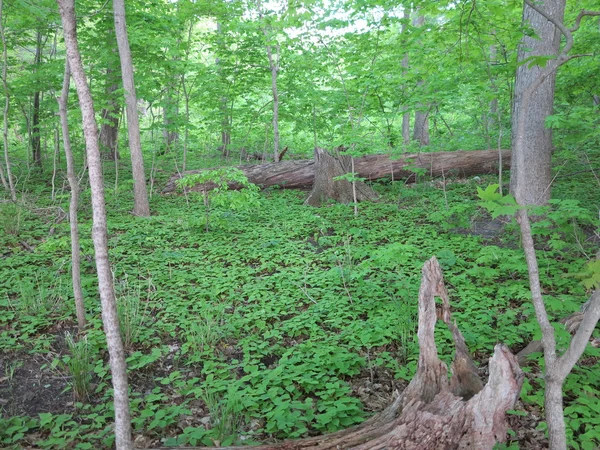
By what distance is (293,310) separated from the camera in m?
4.25

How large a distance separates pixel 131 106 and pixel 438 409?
7425 millimetres

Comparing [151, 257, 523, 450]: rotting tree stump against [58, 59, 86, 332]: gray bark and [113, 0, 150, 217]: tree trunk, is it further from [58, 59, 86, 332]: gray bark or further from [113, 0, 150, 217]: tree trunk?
[113, 0, 150, 217]: tree trunk

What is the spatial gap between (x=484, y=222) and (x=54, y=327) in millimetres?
6115

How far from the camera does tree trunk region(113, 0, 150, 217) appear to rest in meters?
7.30

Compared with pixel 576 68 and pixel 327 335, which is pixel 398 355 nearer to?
pixel 327 335

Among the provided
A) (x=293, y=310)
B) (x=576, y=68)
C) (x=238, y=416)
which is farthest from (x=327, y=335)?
(x=576, y=68)

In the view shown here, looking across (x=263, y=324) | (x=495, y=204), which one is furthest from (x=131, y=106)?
(x=495, y=204)

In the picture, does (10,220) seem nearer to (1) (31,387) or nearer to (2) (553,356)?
(1) (31,387)

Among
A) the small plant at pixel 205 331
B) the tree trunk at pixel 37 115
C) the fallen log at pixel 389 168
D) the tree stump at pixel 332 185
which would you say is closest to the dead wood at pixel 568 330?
the small plant at pixel 205 331

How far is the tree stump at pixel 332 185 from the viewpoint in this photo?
28.0 ft

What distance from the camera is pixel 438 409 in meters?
2.17

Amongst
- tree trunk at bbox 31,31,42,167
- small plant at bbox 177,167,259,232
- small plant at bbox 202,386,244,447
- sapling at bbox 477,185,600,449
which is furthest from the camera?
tree trunk at bbox 31,31,42,167

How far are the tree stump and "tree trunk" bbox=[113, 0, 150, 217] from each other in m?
3.26

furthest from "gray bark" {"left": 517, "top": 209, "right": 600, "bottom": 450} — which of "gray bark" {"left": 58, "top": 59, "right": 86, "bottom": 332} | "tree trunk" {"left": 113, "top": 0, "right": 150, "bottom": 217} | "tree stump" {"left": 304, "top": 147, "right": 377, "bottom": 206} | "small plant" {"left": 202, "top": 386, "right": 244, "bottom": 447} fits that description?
"tree trunk" {"left": 113, "top": 0, "right": 150, "bottom": 217}
